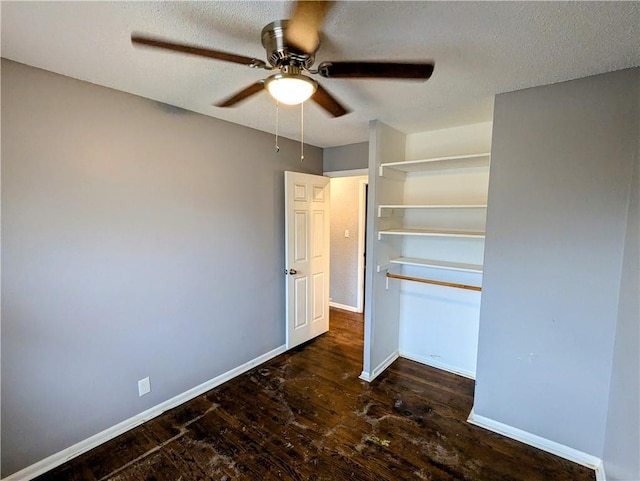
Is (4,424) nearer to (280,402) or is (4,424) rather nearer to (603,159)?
(280,402)

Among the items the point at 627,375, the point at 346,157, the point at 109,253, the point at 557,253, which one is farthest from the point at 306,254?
the point at 627,375

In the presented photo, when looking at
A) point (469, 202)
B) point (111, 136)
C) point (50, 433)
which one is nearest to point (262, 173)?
point (111, 136)

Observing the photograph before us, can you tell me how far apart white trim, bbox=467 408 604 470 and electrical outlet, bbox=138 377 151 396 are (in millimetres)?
2461

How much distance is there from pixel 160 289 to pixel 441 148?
2.78 m

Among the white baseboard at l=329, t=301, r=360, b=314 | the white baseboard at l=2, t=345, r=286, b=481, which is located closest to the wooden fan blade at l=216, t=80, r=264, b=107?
the white baseboard at l=2, t=345, r=286, b=481

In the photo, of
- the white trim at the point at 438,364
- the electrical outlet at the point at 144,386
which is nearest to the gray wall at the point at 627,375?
the white trim at the point at 438,364

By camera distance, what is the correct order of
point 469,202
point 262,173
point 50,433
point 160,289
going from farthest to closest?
point 262,173, point 469,202, point 160,289, point 50,433

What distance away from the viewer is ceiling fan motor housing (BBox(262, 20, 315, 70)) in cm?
124

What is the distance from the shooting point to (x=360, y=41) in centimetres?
145

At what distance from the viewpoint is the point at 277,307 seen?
3.32 metres

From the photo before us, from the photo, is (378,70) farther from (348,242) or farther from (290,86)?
(348,242)

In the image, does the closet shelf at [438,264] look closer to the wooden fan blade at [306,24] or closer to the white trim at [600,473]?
the white trim at [600,473]

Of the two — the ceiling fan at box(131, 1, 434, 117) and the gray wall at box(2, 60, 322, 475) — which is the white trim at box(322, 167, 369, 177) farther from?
the ceiling fan at box(131, 1, 434, 117)

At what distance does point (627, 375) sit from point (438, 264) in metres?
1.39
